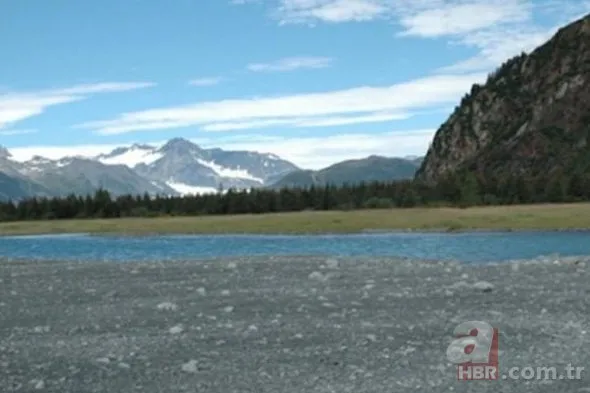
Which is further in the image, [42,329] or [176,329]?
[42,329]

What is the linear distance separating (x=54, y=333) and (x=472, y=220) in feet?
342

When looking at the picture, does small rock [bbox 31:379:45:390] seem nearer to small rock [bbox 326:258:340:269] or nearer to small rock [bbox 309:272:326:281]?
small rock [bbox 309:272:326:281]

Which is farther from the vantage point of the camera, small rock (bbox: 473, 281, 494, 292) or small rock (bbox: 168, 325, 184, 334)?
small rock (bbox: 473, 281, 494, 292)

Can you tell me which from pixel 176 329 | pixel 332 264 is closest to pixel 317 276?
pixel 332 264

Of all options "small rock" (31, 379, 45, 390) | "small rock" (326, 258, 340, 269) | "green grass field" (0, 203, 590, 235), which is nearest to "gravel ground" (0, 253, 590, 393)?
"small rock" (31, 379, 45, 390)

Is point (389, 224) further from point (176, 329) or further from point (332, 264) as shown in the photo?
point (176, 329)

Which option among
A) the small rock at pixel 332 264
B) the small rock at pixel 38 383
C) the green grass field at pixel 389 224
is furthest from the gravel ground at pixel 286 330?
the green grass field at pixel 389 224

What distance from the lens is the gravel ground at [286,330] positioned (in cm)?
1332

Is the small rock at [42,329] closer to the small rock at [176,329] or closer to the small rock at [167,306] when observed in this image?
the small rock at [176,329]

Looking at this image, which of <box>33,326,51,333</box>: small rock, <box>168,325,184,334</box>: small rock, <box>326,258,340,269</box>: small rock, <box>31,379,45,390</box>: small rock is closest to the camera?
<box>31,379,45,390</box>: small rock

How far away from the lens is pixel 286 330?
56.9 feet

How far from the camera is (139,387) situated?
1306cm

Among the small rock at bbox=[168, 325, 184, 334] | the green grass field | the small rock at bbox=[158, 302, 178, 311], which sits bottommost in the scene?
the green grass field

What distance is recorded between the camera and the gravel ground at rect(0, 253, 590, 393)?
13320 mm
